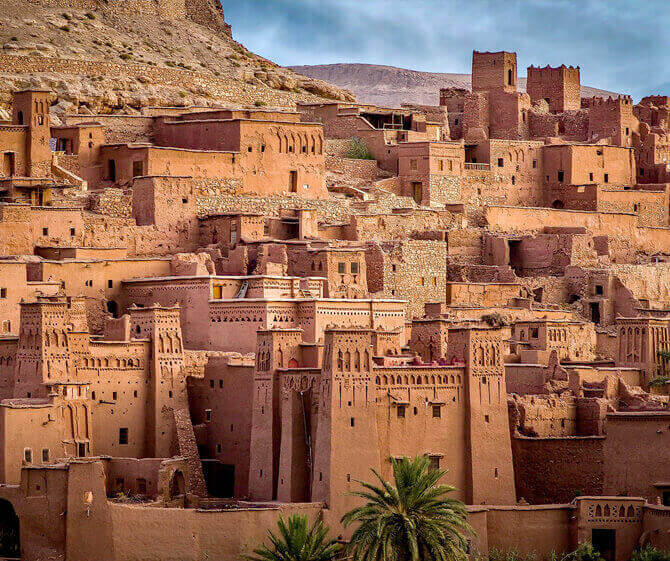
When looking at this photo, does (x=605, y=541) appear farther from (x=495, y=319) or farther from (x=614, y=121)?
(x=614, y=121)

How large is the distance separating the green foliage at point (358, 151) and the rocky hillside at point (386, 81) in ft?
121

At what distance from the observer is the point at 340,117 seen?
61500mm

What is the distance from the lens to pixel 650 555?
134 ft

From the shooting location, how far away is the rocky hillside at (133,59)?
59.6 m

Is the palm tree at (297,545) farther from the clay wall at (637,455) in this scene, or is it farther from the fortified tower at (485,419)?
the clay wall at (637,455)

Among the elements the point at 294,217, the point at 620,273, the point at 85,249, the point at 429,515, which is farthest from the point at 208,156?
the point at 429,515

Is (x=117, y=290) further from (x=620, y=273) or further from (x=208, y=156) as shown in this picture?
(x=620, y=273)

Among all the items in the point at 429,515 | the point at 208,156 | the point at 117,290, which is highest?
the point at 208,156

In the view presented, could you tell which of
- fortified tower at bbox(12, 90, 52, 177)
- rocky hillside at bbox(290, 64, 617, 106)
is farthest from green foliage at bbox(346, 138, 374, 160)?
rocky hillside at bbox(290, 64, 617, 106)

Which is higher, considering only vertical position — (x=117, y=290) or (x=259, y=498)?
(x=117, y=290)

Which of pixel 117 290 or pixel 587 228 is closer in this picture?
pixel 117 290

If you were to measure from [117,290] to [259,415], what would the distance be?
675cm

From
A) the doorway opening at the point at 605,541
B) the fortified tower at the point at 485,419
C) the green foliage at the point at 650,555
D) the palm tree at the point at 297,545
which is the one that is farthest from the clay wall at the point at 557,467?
the palm tree at the point at 297,545

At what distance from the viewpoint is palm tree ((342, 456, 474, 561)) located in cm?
3934
